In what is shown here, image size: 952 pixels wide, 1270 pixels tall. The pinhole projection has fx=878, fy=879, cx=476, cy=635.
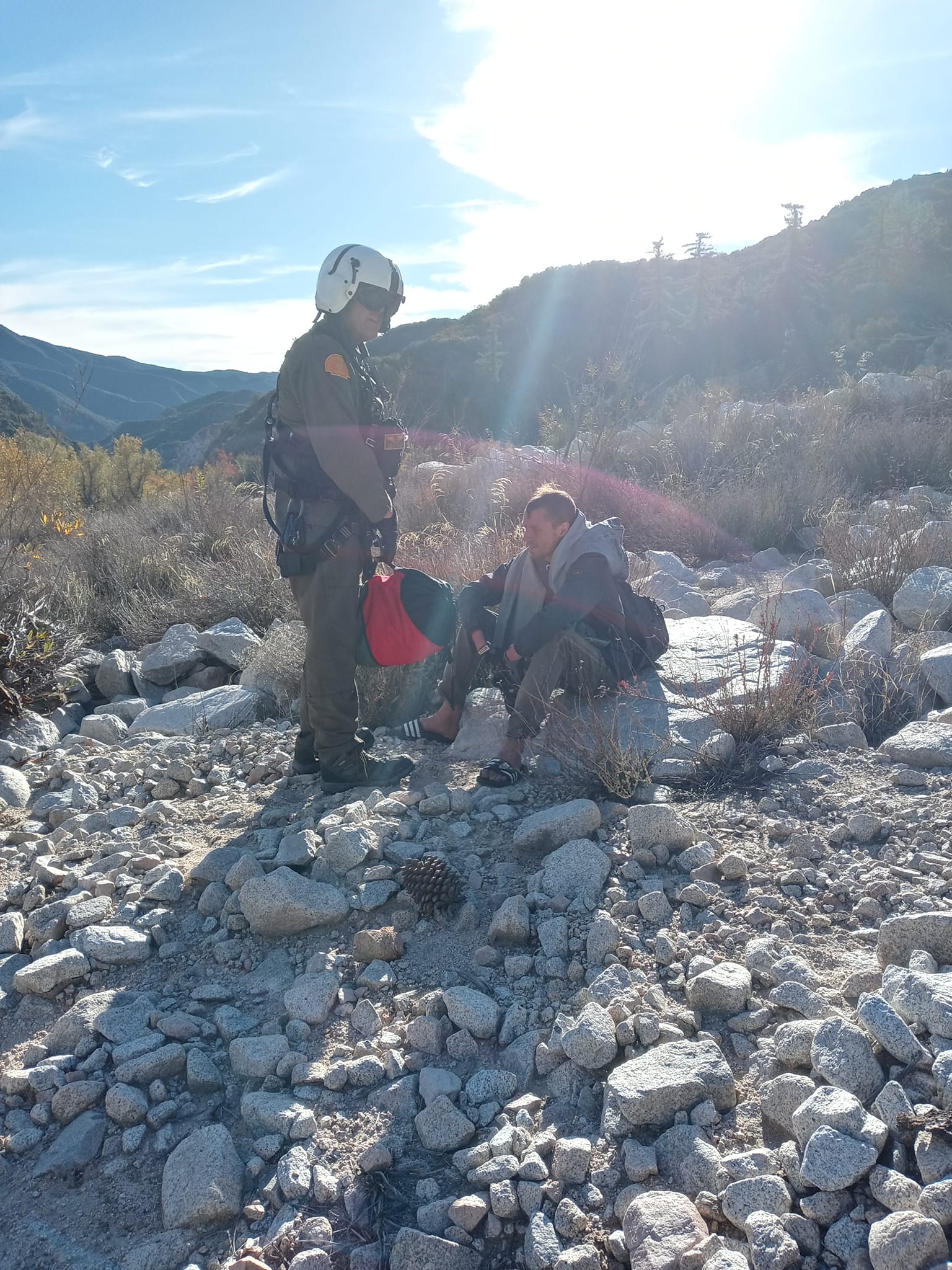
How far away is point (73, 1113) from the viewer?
7.38 ft

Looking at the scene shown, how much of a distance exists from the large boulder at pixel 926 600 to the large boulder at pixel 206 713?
3641mm

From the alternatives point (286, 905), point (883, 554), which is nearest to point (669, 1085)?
point (286, 905)

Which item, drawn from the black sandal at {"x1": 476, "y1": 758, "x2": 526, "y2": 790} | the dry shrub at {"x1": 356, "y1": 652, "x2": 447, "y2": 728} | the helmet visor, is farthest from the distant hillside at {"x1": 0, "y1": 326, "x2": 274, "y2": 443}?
the black sandal at {"x1": 476, "y1": 758, "x2": 526, "y2": 790}

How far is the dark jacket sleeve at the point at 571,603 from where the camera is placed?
3816 millimetres

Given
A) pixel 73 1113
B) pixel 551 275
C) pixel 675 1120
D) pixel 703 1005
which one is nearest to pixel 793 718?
pixel 703 1005

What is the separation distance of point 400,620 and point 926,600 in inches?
119

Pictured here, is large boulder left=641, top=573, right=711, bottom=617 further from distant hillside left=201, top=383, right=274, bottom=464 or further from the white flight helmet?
distant hillside left=201, top=383, right=274, bottom=464

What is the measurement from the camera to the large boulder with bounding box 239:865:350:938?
2867mm

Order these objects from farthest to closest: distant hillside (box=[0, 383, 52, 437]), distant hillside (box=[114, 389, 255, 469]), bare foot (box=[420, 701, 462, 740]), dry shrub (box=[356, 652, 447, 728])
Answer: distant hillside (box=[114, 389, 255, 469])
distant hillside (box=[0, 383, 52, 437])
dry shrub (box=[356, 652, 447, 728])
bare foot (box=[420, 701, 462, 740])

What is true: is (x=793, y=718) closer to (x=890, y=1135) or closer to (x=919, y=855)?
(x=919, y=855)

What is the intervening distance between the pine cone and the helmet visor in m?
2.21

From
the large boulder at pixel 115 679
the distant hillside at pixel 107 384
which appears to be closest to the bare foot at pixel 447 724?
the large boulder at pixel 115 679

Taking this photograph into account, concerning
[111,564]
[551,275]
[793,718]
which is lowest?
[793,718]

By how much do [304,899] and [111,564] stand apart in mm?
5772
